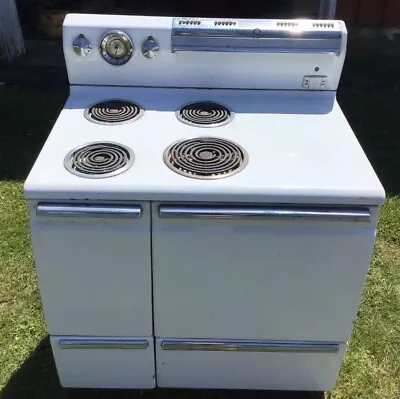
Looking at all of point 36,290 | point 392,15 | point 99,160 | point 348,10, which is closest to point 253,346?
point 99,160

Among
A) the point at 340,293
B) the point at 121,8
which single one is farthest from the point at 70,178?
the point at 121,8

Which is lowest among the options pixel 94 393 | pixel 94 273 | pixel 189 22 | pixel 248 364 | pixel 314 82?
pixel 94 393

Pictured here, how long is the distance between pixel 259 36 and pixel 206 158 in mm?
752

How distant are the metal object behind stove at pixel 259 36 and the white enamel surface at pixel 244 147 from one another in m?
0.21

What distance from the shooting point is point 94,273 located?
2.02 m

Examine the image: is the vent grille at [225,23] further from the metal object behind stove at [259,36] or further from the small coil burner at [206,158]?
the small coil burner at [206,158]

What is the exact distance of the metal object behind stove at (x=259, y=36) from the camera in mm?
2469

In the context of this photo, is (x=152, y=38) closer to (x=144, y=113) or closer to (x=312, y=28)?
(x=144, y=113)

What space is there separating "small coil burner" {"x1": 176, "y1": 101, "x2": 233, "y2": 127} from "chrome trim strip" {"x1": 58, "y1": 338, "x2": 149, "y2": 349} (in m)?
0.91

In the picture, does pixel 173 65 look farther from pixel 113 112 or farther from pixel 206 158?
pixel 206 158

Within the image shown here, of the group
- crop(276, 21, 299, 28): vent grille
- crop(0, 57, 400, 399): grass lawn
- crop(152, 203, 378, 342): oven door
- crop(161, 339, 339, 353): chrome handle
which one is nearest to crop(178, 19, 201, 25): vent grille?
crop(276, 21, 299, 28): vent grille

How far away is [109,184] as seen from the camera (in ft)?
6.08

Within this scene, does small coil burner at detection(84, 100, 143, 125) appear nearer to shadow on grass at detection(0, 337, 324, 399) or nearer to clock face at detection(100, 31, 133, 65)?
clock face at detection(100, 31, 133, 65)

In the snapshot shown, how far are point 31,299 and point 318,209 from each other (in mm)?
1820
